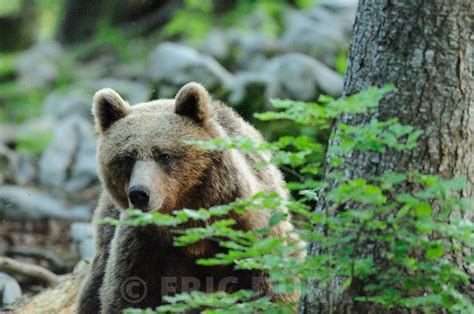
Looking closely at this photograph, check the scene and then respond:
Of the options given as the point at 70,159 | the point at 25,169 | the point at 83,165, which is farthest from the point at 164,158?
the point at 25,169

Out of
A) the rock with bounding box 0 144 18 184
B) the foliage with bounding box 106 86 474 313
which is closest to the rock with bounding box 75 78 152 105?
the rock with bounding box 0 144 18 184

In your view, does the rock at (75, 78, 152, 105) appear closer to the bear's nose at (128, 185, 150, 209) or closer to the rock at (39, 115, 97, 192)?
the rock at (39, 115, 97, 192)

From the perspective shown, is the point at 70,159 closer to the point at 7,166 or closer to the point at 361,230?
the point at 7,166

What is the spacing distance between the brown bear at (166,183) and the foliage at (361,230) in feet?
4.91

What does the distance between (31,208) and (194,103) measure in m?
7.11

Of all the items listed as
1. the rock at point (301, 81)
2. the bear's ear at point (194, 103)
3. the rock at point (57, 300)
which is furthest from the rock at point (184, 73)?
the bear's ear at point (194, 103)

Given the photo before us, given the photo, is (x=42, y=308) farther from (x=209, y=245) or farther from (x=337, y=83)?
(x=337, y=83)

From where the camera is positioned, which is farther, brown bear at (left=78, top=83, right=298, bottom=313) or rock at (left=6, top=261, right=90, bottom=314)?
rock at (left=6, top=261, right=90, bottom=314)

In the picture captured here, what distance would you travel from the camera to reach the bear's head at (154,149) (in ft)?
16.8

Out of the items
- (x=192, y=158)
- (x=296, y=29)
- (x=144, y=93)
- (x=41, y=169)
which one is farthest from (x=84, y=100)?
(x=192, y=158)

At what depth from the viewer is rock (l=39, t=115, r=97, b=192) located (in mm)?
13594

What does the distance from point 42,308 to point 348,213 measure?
4524 mm

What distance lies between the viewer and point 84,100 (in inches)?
652
